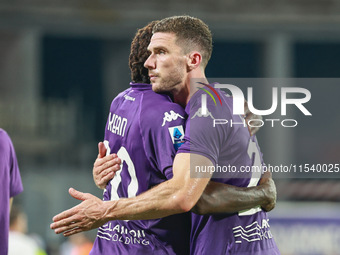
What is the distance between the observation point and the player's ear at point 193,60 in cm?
371

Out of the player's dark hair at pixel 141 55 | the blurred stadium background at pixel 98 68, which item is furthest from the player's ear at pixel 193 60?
the blurred stadium background at pixel 98 68

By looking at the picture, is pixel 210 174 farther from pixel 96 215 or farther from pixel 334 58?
pixel 334 58

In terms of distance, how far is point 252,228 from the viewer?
3729 millimetres

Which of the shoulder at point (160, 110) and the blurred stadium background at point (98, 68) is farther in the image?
the blurred stadium background at point (98, 68)

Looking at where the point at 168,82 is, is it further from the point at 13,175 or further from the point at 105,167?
the point at 13,175

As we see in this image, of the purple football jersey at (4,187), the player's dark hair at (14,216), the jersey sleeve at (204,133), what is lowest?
the player's dark hair at (14,216)

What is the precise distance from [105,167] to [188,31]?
93cm

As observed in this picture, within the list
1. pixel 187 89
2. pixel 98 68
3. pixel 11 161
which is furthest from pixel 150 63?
pixel 98 68

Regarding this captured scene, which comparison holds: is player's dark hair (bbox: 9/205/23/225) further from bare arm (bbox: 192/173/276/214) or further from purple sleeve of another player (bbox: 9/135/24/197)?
bare arm (bbox: 192/173/276/214)

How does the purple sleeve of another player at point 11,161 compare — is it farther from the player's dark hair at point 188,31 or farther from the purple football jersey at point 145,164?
the player's dark hair at point 188,31

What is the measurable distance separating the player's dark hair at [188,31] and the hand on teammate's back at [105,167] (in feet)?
2.49

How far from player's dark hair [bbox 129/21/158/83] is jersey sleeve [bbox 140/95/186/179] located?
0.37 m

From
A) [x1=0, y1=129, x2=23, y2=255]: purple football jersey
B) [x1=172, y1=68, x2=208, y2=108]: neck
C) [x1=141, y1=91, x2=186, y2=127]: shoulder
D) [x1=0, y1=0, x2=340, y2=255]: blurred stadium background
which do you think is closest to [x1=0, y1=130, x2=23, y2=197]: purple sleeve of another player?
[x1=0, y1=129, x2=23, y2=255]: purple football jersey

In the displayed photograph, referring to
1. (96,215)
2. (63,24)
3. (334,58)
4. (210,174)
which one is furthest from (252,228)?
(334,58)
